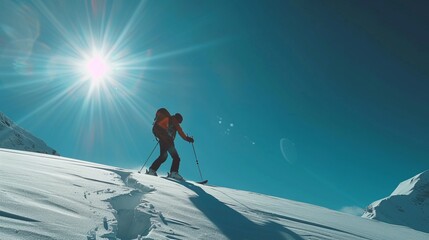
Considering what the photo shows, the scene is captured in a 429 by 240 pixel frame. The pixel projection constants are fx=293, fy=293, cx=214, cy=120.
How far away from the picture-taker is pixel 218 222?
312cm

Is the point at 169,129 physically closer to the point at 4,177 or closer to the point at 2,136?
the point at 4,177

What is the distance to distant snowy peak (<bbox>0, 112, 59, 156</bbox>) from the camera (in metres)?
154

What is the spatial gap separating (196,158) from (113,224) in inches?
445

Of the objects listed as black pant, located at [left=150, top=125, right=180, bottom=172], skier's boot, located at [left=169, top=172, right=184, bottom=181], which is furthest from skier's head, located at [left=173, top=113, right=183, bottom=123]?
skier's boot, located at [left=169, top=172, right=184, bottom=181]

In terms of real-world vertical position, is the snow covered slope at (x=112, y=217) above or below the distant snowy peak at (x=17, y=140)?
below

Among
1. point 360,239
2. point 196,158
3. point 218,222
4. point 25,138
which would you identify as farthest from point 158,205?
point 25,138

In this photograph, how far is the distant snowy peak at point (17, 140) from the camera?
153625 mm

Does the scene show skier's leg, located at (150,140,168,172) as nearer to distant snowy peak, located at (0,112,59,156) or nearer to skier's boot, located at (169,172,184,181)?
skier's boot, located at (169,172,184,181)

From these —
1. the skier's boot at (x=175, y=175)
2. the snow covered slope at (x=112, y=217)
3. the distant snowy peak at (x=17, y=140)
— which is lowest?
the snow covered slope at (x=112, y=217)

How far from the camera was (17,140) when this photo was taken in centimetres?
16238

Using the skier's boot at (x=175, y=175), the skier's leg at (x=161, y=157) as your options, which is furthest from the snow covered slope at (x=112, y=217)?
the skier's leg at (x=161, y=157)

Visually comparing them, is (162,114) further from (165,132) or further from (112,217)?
(112,217)

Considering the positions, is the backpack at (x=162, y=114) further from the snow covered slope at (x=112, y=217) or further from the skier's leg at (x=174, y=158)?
the snow covered slope at (x=112, y=217)

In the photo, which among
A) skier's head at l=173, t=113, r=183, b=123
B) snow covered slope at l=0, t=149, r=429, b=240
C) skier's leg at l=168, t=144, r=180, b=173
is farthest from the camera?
skier's head at l=173, t=113, r=183, b=123
